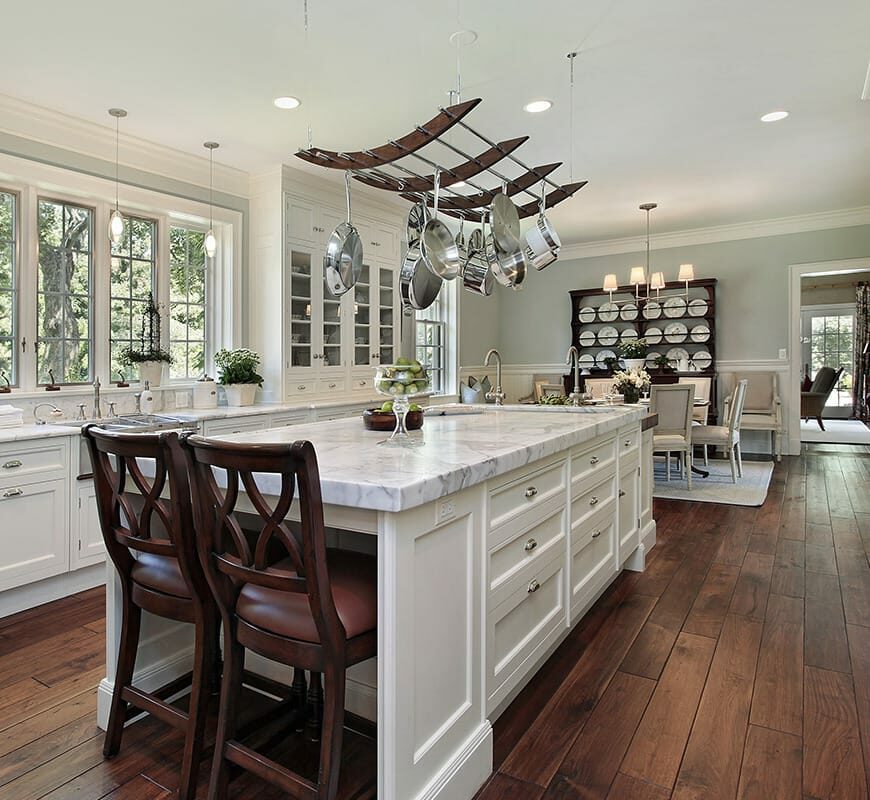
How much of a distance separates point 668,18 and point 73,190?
11.5 feet

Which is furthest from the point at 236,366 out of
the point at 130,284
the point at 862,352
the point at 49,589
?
the point at 862,352

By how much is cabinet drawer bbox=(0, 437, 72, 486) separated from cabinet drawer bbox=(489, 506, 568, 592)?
2445 millimetres

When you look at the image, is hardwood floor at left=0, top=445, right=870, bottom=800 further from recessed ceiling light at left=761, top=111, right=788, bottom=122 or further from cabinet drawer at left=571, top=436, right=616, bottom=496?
recessed ceiling light at left=761, top=111, right=788, bottom=122

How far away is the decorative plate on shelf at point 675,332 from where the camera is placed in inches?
302

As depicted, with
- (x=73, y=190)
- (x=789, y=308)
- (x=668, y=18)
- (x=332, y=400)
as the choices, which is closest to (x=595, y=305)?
(x=789, y=308)

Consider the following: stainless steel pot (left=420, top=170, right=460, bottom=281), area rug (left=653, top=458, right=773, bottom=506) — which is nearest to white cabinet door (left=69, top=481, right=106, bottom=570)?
stainless steel pot (left=420, top=170, right=460, bottom=281)

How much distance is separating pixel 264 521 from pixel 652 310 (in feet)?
24.2

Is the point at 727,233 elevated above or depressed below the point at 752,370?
above

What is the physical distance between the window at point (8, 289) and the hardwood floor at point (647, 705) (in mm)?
1491

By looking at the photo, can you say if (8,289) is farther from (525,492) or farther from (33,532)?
(525,492)

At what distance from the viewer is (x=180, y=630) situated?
213 centimetres

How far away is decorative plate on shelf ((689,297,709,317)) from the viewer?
756cm

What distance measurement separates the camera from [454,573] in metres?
1.57

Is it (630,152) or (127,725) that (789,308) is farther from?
(127,725)
